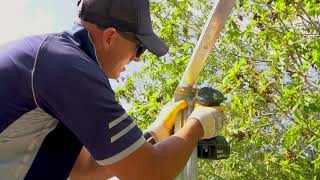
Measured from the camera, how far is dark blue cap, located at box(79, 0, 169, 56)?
2053mm

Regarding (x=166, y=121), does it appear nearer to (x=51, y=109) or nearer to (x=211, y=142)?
(x=211, y=142)

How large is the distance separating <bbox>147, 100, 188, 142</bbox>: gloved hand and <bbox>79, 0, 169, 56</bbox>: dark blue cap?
20.6 inches

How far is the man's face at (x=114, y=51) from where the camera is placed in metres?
2.03

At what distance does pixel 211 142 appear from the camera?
2.66 metres

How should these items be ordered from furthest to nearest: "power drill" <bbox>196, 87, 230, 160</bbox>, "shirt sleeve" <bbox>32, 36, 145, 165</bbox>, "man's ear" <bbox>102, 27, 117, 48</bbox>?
"power drill" <bbox>196, 87, 230, 160</bbox>, "man's ear" <bbox>102, 27, 117, 48</bbox>, "shirt sleeve" <bbox>32, 36, 145, 165</bbox>

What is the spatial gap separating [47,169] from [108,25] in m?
0.62

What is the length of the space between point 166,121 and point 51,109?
101 cm

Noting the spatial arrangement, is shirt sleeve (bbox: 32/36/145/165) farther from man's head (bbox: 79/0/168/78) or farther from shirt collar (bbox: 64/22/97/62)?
man's head (bbox: 79/0/168/78)

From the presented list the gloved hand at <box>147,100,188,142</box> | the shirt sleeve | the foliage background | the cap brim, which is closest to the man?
the shirt sleeve

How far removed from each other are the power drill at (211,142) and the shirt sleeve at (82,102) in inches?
33.8

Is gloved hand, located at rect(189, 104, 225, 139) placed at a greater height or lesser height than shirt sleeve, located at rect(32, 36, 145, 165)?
lesser

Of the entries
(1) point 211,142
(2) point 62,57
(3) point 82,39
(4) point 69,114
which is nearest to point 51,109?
(4) point 69,114

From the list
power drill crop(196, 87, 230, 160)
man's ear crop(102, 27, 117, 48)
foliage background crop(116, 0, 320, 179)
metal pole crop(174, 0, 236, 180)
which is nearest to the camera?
man's ear crop(102, 27, 117, 48)

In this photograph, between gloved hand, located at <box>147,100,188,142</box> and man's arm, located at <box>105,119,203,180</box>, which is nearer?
man's arm, located at <box>105,119,203,180</box>
